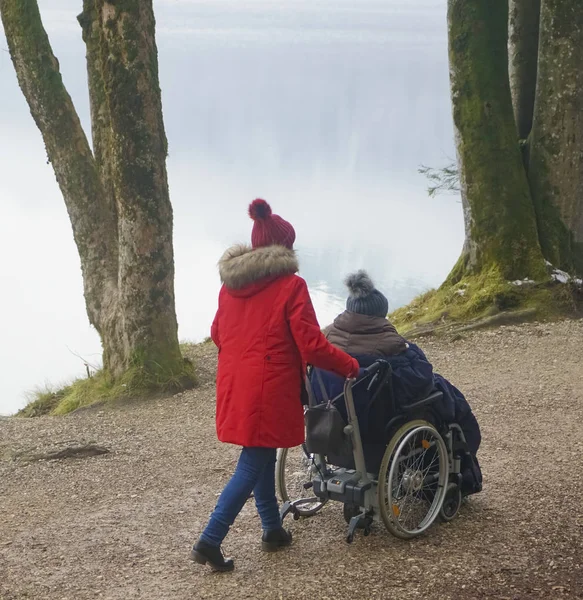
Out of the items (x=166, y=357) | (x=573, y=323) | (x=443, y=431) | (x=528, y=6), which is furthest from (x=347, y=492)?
(x=528, y=6)

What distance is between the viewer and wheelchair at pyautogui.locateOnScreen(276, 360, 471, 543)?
4617mm

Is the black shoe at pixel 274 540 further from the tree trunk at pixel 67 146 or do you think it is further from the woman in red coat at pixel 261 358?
the tree trunk at pixel 67 146

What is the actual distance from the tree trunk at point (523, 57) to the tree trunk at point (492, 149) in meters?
0.51

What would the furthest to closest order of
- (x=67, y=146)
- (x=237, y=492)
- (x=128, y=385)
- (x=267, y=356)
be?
(x=67, y=146), (x=128, y=385), (x=237, y=492), (x=267, y=356)

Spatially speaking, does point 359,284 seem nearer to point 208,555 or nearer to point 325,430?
point 325,430

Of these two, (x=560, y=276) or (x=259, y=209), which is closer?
(x=259, y=209)

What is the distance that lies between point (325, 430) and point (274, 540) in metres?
0.73

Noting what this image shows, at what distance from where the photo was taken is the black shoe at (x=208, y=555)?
4.53 meters

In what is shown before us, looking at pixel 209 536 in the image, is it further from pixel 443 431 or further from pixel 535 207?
pixel 535 207

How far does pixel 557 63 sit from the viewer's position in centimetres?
1079

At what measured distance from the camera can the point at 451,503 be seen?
508 centimetres

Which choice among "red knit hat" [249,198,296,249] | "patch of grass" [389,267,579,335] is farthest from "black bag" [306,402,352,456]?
"patch of grass" [389,267,579,335]

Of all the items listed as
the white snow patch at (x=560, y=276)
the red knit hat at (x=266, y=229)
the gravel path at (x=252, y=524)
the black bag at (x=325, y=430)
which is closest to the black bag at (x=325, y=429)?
the black bag at (x=325, y=430)

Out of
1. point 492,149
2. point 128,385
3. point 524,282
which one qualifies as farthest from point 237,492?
point 492,149
